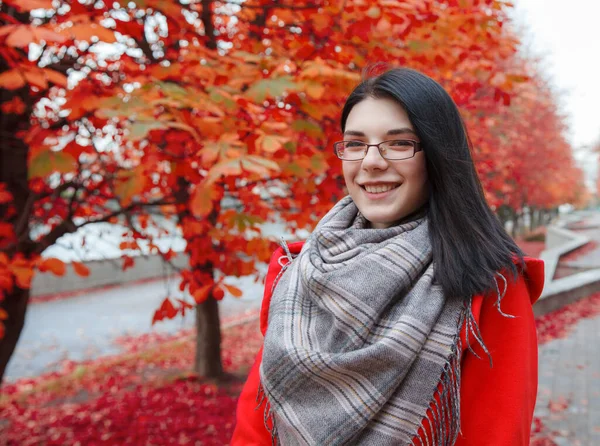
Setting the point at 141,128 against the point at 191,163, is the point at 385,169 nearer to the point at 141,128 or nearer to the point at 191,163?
the point at 141,128

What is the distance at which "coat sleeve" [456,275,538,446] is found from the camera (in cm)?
118

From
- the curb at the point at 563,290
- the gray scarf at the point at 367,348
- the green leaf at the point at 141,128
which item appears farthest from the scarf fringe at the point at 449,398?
the curb at the point at 563,290

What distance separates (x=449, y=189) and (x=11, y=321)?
3.74 metres

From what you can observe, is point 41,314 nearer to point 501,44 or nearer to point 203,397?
point 203,397

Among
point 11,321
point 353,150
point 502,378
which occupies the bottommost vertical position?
point 11,321

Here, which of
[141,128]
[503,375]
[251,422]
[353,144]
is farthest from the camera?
[141,128]

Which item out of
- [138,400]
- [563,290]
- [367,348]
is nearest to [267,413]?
[367,348]

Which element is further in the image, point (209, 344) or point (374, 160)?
point (209, 344)

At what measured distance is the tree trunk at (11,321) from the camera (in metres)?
3.75

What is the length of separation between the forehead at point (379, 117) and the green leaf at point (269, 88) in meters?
1.12

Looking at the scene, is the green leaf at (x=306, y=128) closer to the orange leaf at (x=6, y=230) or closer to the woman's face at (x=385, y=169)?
the woman's face at (x=385, y=169)

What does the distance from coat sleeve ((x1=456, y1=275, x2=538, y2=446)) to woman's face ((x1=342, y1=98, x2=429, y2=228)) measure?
347 millimetres

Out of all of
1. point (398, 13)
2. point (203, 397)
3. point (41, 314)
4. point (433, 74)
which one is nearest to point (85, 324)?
point (41, 314)

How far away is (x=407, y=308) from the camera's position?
1.24 m
